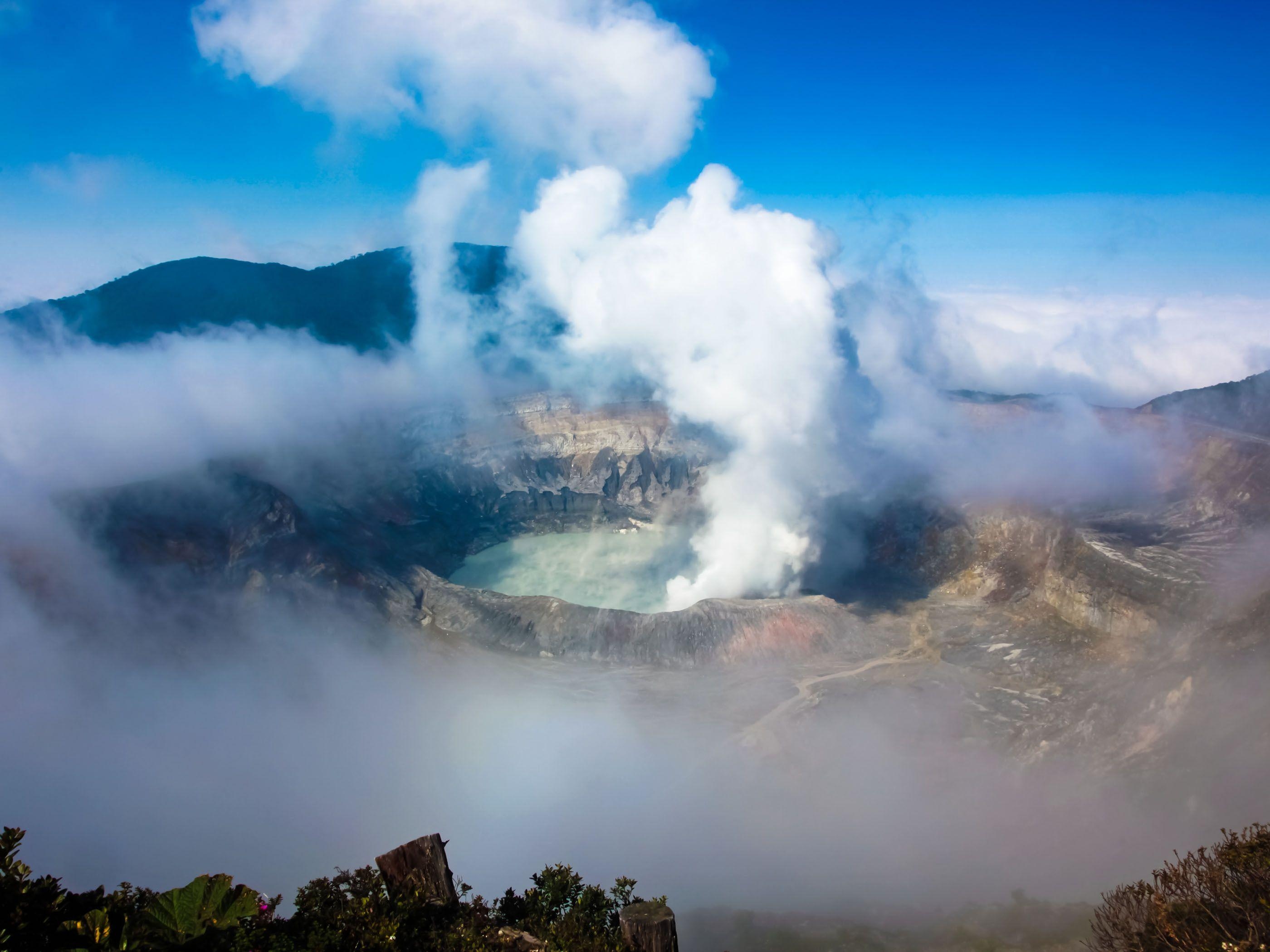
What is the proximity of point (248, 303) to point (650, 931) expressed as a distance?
11564 centimetres

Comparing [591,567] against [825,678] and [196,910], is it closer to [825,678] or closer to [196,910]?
[825,678]

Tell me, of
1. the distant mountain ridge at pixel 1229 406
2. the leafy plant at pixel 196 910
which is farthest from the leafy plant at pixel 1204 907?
the distant mountain ridge at pixel 1229 406

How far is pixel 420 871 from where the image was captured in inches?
558

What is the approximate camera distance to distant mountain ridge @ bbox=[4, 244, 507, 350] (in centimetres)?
10431

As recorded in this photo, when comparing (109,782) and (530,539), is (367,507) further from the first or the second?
(109,782)

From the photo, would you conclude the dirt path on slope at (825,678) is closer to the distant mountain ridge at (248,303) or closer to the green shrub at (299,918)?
the green shrub at (299,918)

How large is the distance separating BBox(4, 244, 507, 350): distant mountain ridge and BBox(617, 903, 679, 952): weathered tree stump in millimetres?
102720

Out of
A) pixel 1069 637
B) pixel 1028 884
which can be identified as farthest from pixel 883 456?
pixel 1028 884

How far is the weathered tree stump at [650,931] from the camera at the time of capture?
13281 millimetres

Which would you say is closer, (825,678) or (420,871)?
(420,871)

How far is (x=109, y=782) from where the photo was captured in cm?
3797

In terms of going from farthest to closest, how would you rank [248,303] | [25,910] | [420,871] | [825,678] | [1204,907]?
[248,303], [825,678], [1204,907], [420,871], [25,910]

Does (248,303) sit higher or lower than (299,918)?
higher

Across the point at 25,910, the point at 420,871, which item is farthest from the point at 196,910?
the point at 420,871
